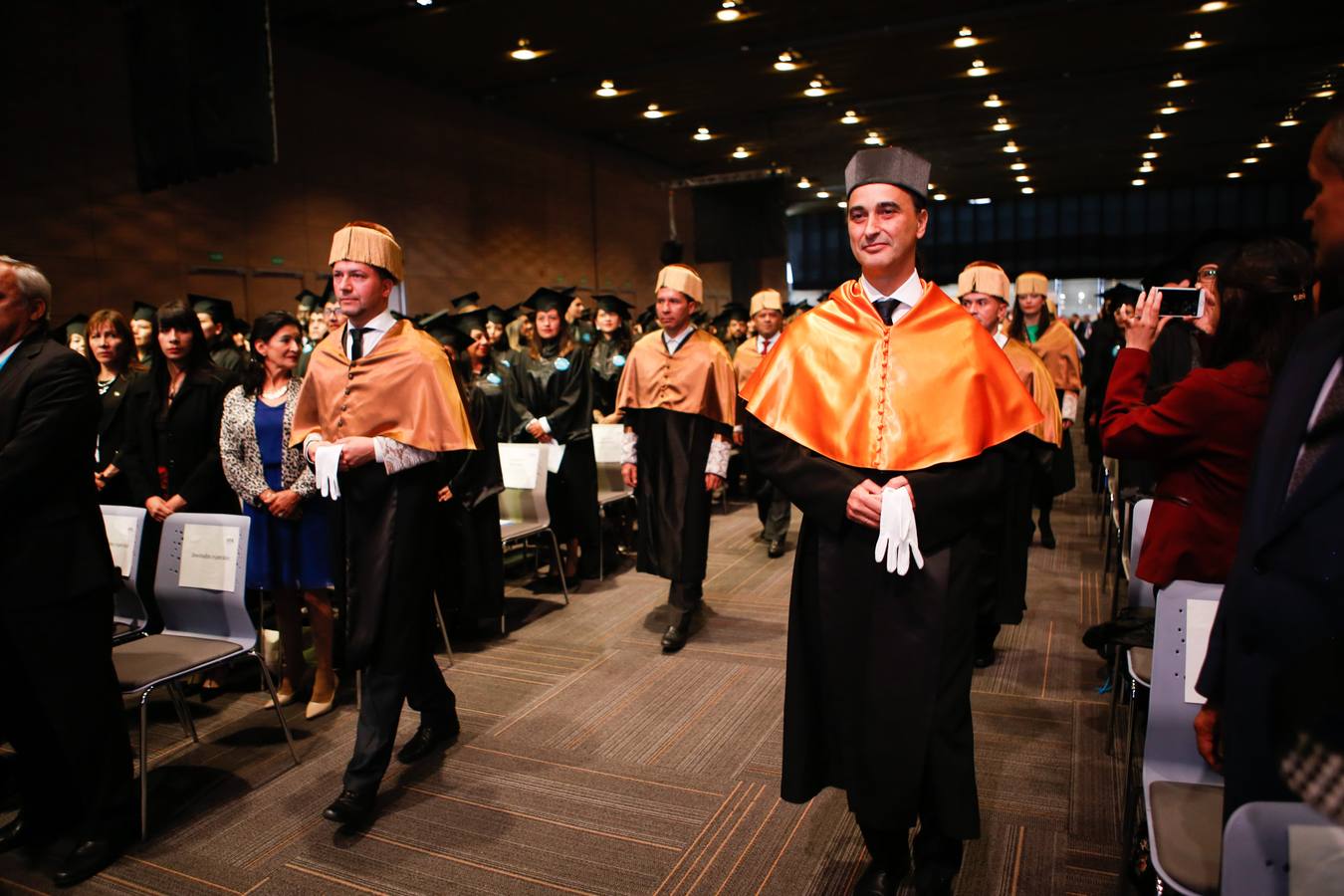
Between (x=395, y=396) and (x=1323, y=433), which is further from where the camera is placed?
(x=395, y=396)

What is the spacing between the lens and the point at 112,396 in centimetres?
445

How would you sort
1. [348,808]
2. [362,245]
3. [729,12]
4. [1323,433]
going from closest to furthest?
[1323,433] → [348,808] → [362,245] → [729,12]

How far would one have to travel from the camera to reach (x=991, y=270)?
4.14 meters

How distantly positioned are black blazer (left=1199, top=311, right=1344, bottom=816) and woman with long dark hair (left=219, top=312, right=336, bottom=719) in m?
3.40

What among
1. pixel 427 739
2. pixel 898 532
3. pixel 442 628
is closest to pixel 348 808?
pixel 427 739

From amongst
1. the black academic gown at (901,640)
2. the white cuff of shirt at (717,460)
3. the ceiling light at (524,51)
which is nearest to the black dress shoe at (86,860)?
the black academic gown at (901,640)

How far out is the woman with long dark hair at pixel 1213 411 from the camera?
7.27 feet

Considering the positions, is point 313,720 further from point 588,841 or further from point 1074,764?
point 1074,764

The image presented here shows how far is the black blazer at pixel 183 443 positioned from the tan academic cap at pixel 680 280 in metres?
2.19

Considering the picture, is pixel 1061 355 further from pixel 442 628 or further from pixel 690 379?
pixel 442 628

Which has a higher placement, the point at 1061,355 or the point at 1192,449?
the point at 1061,355

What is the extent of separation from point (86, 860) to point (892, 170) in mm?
3084

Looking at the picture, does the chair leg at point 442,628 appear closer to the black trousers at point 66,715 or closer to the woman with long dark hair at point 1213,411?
the black trousers at point 66,715

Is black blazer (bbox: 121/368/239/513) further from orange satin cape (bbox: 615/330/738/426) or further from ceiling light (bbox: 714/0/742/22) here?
ceiling light (bbox: 714/0/742/22)
